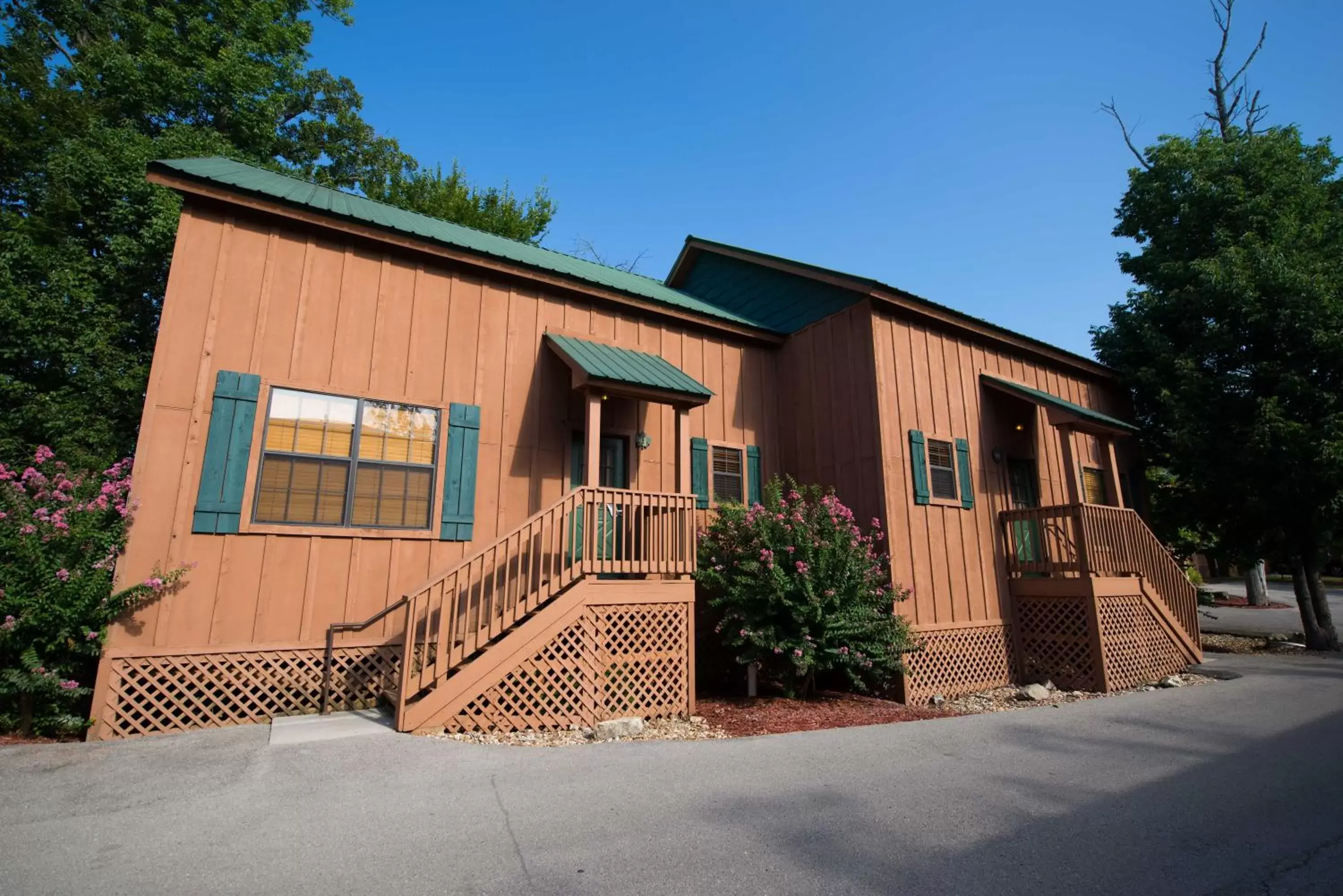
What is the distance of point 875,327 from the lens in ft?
31.7

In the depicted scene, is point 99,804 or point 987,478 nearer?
point 99,804

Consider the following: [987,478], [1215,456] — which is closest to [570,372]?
[987,478]

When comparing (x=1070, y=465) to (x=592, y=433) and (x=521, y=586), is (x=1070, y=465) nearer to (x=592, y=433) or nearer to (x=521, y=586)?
(x=592, y=433)

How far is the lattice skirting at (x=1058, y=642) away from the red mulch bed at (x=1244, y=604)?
18272 mm

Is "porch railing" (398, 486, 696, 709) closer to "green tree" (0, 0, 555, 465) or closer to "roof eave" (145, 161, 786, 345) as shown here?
"roof eave" (145, 161, 786, 345)

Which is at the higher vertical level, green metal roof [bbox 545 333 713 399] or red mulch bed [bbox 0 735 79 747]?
green metal roof [bbox 545 333 713 399]

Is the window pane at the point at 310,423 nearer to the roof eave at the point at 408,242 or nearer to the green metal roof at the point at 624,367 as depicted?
the roof eave at the point at 408,242

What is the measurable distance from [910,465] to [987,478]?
195 centimetres

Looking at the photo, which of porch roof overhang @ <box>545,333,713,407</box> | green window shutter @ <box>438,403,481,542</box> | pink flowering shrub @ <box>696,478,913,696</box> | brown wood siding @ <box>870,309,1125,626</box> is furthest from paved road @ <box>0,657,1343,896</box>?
porch roof overhang @ <box>545,333,713,407</box>

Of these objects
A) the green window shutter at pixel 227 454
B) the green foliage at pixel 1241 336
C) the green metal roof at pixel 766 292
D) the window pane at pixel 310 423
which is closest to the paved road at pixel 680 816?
the green window shutter at pixel 227 454

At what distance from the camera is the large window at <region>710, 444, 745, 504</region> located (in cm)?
984

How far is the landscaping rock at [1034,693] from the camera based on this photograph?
29.1 feet

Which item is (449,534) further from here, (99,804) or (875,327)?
(875,327)

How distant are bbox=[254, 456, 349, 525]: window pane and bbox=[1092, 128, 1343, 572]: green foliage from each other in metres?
14.7
